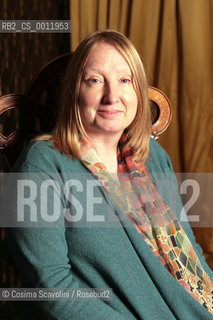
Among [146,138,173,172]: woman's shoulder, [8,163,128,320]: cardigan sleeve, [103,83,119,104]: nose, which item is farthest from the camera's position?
[146,138,173,172]: woman's shoulder

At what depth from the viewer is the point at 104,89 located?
102 cm

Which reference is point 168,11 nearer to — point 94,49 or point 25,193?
point 94,49

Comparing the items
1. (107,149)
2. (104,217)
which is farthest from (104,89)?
(104,217)

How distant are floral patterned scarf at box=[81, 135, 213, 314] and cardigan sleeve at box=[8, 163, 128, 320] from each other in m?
0.19

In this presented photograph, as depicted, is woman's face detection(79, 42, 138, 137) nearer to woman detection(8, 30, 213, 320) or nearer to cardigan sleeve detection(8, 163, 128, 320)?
woman detection(8, 30, 213, 320)

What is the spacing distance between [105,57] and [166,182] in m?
0.47

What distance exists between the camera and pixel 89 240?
943 mm

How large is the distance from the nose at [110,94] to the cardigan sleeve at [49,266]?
270 millimetres

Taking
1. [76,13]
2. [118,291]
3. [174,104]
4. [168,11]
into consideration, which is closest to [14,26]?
[76,13]

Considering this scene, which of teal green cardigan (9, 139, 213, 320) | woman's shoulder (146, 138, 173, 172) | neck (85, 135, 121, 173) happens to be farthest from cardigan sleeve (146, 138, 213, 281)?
teal green cardigan (9, 139, 213, 320)

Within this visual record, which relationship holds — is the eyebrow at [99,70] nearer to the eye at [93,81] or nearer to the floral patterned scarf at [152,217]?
the eye at [93,81]

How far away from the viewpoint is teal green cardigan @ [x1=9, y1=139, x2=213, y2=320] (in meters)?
0.88

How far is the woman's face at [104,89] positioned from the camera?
39.9 inches

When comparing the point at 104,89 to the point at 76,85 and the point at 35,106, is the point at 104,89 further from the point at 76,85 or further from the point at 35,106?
the point at 35,106
